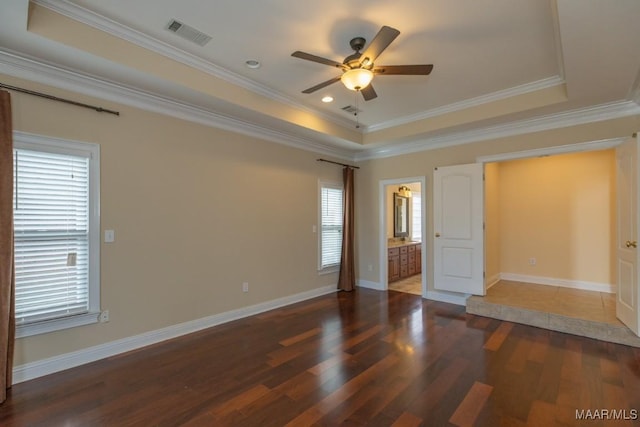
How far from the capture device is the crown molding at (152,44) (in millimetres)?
2387

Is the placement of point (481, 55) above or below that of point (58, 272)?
above

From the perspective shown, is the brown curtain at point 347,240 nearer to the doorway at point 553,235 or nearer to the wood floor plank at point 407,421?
the doorway at point 553,235

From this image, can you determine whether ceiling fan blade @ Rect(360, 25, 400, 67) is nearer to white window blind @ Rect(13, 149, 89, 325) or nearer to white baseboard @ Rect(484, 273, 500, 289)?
white window blind @ Rect(13, 149, 89, 325)

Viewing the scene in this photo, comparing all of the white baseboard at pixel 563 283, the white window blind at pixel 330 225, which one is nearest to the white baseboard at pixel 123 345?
the white window blind at pixel 330 225

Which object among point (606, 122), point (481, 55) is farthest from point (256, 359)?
point (606, 122)

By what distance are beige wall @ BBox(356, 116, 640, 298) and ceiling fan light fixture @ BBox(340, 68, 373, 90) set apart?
2888 mm

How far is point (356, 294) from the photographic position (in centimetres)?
556

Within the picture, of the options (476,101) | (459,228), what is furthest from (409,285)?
(476,101)

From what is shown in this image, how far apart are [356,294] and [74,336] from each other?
13.2ft

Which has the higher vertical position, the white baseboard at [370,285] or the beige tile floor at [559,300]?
the beige tile floor at [559,300]

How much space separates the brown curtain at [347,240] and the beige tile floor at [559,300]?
228 centimetres

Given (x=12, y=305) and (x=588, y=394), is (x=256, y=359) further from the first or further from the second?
(x=588, y=394)

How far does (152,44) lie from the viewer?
9.34 ft

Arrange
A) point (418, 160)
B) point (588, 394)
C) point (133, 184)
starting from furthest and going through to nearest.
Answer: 1. point (418, 160)
2. point (133, 184)
3. point (588, 394)
